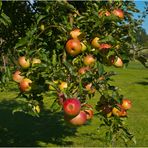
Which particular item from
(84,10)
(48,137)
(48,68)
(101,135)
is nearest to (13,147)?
(48,137)

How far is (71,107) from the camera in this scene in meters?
3.52

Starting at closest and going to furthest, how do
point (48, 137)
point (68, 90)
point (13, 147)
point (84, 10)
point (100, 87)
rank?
1. point (68, 90)
2. point (100, 87)
3. point (84, 10)
4. point (13, 147)
5. point (48, 137)

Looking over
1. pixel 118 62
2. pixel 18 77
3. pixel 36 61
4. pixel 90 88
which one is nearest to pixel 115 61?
pixel 118 62

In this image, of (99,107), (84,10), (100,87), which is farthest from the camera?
(84,10)

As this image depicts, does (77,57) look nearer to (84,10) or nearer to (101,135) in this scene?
(84,10)

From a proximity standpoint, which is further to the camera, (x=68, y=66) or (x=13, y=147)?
(x=13, y=147)

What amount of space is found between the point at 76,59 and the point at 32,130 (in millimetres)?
8925

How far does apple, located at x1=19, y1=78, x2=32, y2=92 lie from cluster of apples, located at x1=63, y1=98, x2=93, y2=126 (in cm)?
71

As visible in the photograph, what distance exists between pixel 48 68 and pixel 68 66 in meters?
0.28

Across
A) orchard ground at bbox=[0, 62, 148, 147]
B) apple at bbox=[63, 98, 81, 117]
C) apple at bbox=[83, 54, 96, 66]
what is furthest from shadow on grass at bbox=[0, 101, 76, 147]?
apple at bbox=[63, 98, 81, 117]

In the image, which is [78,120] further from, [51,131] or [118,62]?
[51,131]

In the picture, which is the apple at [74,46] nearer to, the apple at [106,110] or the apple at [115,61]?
the apple at [115,61]

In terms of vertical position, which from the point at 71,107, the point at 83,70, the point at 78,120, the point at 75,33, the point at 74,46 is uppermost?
the point at 75,33

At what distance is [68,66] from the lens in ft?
13.0
